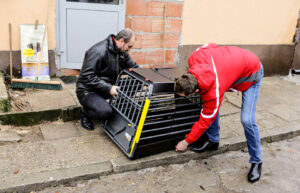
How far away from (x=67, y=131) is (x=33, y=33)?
78.4 inches

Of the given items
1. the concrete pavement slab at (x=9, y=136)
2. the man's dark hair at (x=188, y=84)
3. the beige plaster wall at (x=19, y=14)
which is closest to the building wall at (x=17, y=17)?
the beige plaster wall at (x=19, y=14)

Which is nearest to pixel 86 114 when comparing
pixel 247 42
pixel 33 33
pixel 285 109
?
pixel 33 33

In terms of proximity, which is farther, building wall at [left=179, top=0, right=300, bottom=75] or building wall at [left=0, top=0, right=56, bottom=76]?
building wall at [left=179, top=0, right=300, bottom=75]

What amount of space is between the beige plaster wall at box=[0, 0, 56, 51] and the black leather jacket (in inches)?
67.5

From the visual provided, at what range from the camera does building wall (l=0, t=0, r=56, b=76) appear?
499cm

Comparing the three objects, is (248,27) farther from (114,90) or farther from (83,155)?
(83,155)

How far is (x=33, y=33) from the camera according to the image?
520cm

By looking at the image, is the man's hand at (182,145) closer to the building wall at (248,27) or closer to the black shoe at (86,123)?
the black shoe at (86,123)

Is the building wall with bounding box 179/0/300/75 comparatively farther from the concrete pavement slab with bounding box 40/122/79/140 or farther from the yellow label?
the concrete pavement slab with bounding box 40/122/79/140

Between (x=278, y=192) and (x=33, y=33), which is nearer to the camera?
(x=278, y=192)

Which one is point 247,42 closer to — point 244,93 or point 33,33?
point 244,93

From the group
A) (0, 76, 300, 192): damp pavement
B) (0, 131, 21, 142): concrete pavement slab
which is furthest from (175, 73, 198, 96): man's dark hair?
(0, 131, 21, 142): concrete pavement slab

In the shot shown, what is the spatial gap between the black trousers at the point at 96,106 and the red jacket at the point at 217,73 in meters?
1.12

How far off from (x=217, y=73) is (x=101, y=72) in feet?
5.47
